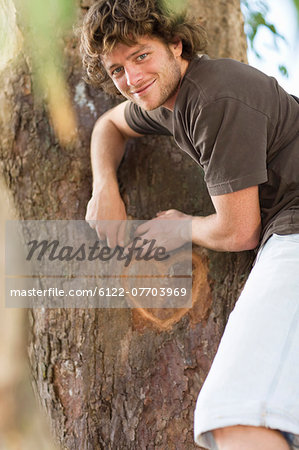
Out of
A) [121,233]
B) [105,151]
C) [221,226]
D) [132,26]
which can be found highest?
[132,26]

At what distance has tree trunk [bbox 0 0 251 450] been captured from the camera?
196 centimetres

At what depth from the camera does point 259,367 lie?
4.51ft

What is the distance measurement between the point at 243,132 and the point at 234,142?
0.05 metres

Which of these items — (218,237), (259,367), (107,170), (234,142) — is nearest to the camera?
(259,367)

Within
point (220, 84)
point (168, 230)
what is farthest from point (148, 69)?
point (168, 230)

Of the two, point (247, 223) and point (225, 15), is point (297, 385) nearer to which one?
point (247, 223)

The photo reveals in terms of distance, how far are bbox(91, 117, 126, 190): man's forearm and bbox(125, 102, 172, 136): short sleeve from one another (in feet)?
0.31

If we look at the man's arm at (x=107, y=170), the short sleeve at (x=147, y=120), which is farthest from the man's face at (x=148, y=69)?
the man's arm at (x=107, y=170)

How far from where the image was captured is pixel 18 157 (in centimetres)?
225

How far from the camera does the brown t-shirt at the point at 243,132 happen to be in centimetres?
160

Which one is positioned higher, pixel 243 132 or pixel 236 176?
pixel 243 132

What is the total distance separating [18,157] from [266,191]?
3.57ft

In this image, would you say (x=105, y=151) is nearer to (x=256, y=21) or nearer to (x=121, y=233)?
(x=121, y=233)

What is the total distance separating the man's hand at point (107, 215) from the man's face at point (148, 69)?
1.46 feet
